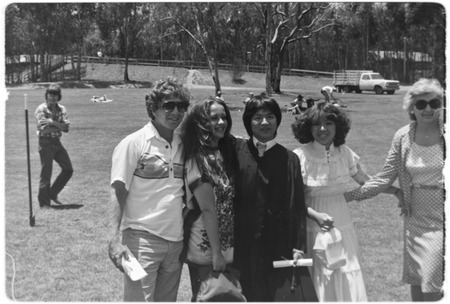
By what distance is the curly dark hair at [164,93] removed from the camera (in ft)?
9.71

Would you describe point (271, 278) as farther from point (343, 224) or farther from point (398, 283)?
point (398, 283)

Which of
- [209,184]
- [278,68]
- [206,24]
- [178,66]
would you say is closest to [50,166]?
[178,66]

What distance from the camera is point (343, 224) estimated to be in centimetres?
325

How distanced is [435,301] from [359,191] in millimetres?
732

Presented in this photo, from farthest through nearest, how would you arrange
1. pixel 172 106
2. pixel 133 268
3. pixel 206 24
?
pixel 206 24 < pixel 172 106 < pixel 133 268

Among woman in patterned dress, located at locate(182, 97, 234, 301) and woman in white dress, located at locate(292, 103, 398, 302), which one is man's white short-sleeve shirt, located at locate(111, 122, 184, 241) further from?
woman in white dress, located at locate(292, 103, 398, 302)

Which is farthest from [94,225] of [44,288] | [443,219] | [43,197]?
[443,219]

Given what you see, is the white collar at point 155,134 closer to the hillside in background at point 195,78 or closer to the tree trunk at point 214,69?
the hillside in background at point 195,78

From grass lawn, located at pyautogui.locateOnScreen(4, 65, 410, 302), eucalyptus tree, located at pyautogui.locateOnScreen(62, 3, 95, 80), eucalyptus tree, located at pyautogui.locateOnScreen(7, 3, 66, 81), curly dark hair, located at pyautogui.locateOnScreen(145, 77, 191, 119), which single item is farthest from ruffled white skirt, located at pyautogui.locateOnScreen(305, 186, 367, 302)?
eucalyptus tree, located at pyautogui.locateOnScreen(7, 3, 66, 81)

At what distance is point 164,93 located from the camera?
296 centimetres

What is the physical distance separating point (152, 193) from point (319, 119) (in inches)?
40.1

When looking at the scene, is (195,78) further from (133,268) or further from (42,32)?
(42,32)

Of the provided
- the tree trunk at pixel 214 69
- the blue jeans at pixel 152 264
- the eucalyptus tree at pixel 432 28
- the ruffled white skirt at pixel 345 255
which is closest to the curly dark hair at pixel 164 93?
the blue jeans at pixel 152 264

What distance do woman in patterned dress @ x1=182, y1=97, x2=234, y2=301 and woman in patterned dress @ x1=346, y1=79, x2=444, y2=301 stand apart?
101 cm
